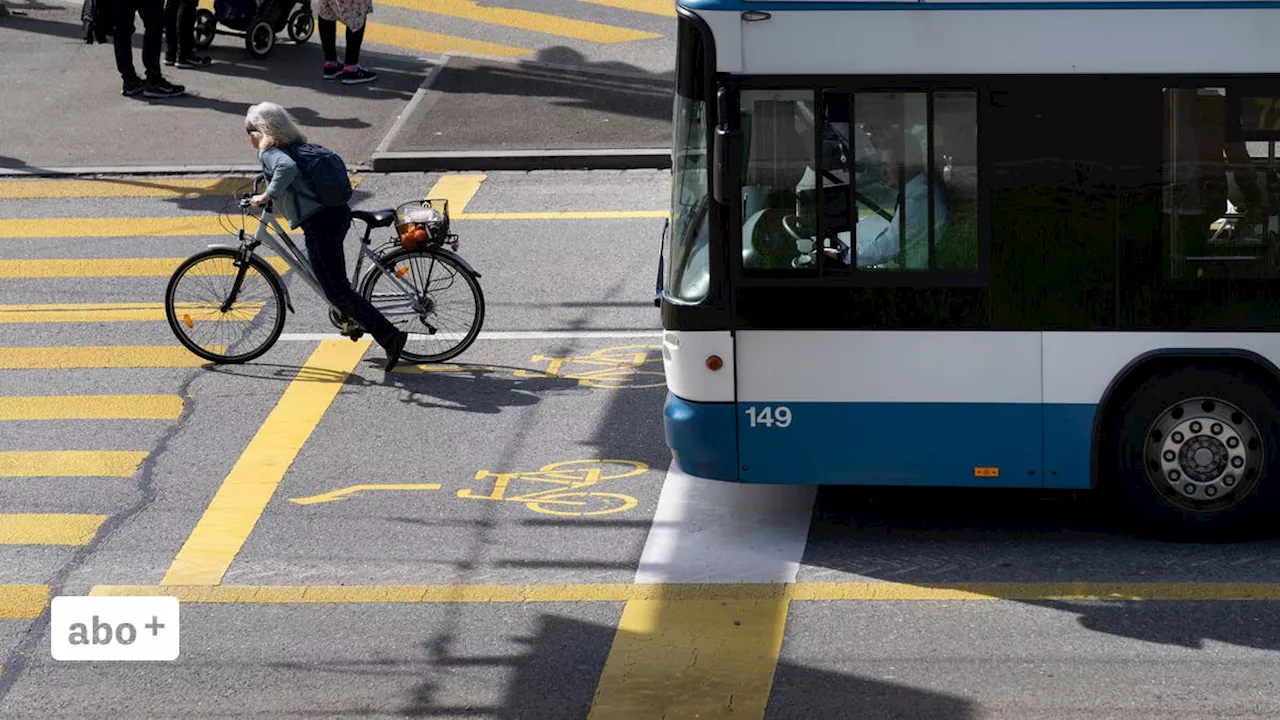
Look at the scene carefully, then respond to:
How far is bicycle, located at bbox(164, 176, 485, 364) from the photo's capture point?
11.6 meters

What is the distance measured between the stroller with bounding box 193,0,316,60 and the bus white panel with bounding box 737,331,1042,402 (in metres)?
12.3

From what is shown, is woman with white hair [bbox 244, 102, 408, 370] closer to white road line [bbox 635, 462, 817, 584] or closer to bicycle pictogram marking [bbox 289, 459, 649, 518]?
bicycle pictogram marking [bbox 289, 459, 649, 518]

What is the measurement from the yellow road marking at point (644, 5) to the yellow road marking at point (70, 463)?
492 inches

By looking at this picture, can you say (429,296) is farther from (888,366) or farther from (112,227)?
(112,227)

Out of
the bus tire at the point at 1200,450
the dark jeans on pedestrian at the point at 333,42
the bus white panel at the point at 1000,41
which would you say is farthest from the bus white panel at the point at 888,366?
the dark jeans on pedestrian at the point at 333,42

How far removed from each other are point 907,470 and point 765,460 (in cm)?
65

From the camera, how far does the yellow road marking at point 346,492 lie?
957 cm

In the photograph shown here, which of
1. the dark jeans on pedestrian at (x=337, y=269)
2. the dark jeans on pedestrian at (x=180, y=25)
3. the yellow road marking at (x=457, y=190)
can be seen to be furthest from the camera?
the dark jeans on pedestrian at (x=180, y=25)

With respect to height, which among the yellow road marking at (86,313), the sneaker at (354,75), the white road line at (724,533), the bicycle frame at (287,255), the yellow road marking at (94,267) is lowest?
the white road line at (724,533)

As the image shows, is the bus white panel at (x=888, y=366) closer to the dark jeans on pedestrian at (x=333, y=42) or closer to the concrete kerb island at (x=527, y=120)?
the concrete kerb island at (x=527, y=120)

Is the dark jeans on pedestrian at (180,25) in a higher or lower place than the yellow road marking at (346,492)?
higher

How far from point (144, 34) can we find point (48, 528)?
32.7ft

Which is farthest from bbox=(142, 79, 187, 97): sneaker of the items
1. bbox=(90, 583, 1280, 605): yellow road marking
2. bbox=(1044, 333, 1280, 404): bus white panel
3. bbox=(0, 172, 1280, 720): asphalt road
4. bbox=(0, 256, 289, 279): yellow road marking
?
bbox=(1044, 333, 1280, 404): bus white panel

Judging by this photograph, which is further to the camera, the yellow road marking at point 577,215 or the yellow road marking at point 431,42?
the yellow road marking at point 431,42
